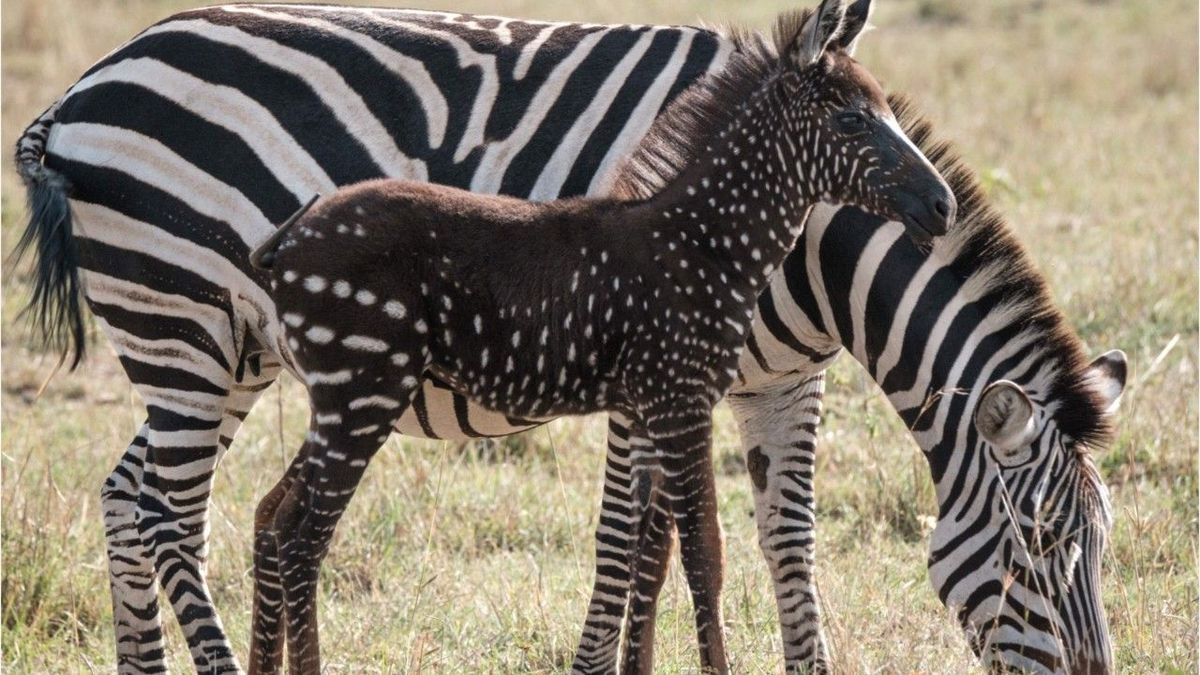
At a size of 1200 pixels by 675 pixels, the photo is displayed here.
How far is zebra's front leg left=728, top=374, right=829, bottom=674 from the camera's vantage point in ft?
18.8

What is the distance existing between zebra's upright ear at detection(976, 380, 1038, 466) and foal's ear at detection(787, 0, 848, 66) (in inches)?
45.5

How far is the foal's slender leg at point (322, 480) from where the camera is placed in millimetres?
4477

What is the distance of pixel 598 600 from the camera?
207 inches

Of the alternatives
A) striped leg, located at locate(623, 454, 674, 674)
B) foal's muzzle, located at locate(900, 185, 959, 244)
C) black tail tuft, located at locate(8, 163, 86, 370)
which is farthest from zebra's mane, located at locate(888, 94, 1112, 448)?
black tail tuft, located at locate(8, 163, 86, 370)

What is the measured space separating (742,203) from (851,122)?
0.43 m

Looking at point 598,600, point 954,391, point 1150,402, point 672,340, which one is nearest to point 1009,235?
point 954,391

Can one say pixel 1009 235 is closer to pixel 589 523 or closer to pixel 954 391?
pixel 954 391

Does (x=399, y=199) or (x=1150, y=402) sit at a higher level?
(x=399, y=199)

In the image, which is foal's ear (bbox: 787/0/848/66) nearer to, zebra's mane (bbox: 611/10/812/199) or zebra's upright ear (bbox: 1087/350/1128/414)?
zebra's mane (bbox: 611/10/812/199)

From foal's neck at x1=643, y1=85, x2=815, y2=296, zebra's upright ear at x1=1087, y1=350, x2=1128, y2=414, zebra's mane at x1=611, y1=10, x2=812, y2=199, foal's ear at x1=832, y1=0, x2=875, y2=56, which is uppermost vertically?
foal's ear at x1=832, y1=0, x2=875, y2=56

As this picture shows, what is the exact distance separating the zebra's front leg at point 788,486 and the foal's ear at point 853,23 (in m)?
1.43

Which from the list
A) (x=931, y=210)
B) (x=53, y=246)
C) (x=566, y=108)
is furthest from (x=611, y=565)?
(x=53, y=246)

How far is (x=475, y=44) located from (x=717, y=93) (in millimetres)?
1259

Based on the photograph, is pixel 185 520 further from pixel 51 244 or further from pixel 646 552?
pixel 646 552
